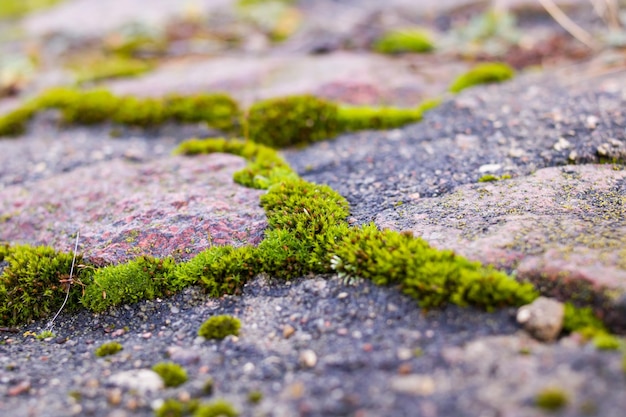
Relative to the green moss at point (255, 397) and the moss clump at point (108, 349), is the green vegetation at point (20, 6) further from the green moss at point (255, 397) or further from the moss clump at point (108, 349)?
the green moss at point (255, 397)

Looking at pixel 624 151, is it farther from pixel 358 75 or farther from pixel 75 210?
pixel 75 210

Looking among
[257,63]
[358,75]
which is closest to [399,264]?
[358,75]

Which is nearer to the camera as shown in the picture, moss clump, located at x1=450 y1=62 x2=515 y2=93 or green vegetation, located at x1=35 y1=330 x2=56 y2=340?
green vegetation, located at x1=35 y1=330 x2=56 y2=340

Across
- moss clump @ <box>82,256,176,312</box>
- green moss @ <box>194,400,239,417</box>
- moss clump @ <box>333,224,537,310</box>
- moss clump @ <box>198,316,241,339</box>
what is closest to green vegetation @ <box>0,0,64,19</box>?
moss clump @ <box>82,256,176,312</box>

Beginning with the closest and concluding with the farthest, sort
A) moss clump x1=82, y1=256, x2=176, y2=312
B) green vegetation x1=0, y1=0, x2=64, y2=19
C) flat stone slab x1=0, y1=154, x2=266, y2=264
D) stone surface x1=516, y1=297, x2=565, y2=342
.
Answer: stone surface x1=516, y1=297, x2=565, y2=342, moss clump x1=82, y1=256, x2=176, y2=312, flat stone slab x1=0, y1=154, x2=266, y2=264, green vegetation x1=0, y1=0, x2=64, y2=19

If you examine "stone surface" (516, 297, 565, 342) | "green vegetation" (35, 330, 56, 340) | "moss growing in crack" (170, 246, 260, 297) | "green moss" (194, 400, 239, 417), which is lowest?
"green vegetation" (35, 330, 56, 340)

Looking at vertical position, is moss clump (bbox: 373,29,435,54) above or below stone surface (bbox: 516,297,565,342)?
above

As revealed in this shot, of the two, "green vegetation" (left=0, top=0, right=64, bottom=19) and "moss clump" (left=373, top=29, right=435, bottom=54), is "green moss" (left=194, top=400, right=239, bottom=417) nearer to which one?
"moss clump" (left=373, top=29, right=435, bottom=54)
